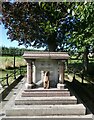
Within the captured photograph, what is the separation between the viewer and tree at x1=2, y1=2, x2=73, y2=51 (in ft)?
74.1

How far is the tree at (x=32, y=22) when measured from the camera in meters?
22.6

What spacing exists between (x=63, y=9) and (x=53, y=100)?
11.7 metres

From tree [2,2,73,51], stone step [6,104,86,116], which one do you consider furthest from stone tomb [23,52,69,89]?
tree [2,2,73,51]

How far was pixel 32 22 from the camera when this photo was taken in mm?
23172

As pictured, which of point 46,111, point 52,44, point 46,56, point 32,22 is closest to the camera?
point 46,111

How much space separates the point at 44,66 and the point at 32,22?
11.3 m

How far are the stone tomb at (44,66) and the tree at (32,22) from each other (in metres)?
9.44

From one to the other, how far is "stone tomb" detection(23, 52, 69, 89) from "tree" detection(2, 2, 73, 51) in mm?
9436

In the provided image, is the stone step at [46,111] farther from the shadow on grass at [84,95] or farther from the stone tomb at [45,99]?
the shadow on grass at [84,95]

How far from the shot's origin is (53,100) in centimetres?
1098

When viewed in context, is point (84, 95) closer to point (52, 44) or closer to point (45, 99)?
point (45, 99)

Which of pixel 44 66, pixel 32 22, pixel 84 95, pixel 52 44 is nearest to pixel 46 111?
pixel 44 66

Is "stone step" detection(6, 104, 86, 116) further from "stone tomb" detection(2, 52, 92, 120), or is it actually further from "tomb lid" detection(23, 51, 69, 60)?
"tomb lid" detection(23, 51, 69, 60)

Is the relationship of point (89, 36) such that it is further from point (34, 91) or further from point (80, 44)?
point (34, 91)
